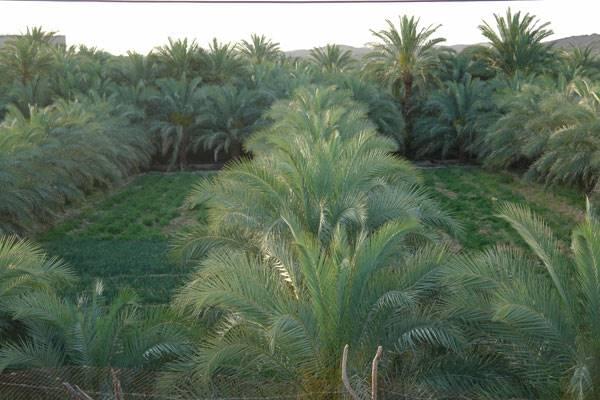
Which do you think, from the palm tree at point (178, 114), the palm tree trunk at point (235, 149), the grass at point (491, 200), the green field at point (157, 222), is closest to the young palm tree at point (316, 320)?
the green field at point (157, 222)

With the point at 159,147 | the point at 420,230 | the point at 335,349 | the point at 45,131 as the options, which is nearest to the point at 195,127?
the point at 159,147

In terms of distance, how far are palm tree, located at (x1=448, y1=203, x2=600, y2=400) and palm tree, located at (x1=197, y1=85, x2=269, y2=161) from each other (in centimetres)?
2776

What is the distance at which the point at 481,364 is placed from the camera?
8383mm

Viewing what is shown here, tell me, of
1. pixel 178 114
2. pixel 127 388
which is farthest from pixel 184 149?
pixel 127 388

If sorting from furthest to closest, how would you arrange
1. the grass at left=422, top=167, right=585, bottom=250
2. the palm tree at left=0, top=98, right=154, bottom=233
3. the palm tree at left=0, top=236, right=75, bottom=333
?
1. the grass at left=422, top=167, right=585, bottom=250
2. the palm tree at left=0, top=98, right=154, bottom=233
3. the palm tree at left=0, top=236, right=75, bottom=333

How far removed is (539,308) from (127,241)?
47.1 feet

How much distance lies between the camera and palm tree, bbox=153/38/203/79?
1582 inches

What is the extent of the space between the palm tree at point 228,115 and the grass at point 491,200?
7.89 m

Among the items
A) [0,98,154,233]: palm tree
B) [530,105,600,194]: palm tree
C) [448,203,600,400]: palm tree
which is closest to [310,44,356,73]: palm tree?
[0,98,154,233]: palm tree

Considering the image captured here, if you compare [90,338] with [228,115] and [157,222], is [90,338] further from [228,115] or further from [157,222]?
[228,115]

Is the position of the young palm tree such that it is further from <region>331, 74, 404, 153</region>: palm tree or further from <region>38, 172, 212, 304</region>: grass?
<region>331, 74, 404, 153</region>: palm tree

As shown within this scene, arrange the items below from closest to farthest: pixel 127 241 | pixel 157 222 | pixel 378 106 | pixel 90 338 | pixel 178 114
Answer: pixel 90 338, pixel 127 241, pixel 157 222, pixel 178 114, pixel 378 106

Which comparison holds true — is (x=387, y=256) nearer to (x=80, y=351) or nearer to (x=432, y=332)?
(x=432, y=332)

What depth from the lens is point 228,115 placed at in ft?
119
